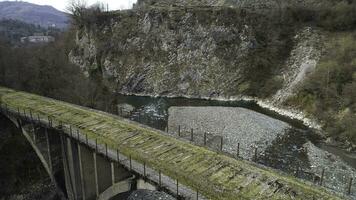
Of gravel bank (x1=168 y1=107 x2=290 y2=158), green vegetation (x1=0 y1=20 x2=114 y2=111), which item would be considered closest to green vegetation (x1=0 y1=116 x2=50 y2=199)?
green vegetation (x1=0 y1=20 x2=114 y2=111)

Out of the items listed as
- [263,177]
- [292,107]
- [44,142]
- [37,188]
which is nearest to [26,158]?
[37,188]

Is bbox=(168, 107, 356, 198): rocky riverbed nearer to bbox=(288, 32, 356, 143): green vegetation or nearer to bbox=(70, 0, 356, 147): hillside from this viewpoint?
bbox=(288, 32, 356, 143): green vegetation

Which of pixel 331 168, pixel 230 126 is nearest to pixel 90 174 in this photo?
pixel 331 168

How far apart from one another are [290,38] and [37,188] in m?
50.5

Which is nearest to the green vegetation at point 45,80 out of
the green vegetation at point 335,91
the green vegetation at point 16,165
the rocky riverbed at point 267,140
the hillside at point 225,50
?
the green vegetation at point 16,165

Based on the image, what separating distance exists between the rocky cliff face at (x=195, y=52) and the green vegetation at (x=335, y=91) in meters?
8.19

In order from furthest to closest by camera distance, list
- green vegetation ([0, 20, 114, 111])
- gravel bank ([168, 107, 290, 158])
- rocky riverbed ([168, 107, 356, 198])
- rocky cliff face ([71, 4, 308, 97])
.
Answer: rocky cliff face ([71, 4, 308, 97])
green vegetation ([0, 20, 114, 111])
gravel bank ([168, 107, 290, 158])
rocky riverbed ([168, 107, 356, 198])

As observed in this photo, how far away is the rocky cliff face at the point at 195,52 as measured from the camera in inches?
2248

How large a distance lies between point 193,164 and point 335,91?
1277 inches

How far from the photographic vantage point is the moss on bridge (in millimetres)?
12317

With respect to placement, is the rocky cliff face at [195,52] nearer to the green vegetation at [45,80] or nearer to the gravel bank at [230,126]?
the gravel bank at [230,126]

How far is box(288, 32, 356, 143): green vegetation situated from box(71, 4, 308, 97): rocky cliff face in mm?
8186

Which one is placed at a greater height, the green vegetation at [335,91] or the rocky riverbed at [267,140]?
the green vegetation at [335,91]

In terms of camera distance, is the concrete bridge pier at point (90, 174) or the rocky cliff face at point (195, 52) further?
the rocky cliff face at point (195, 52)
